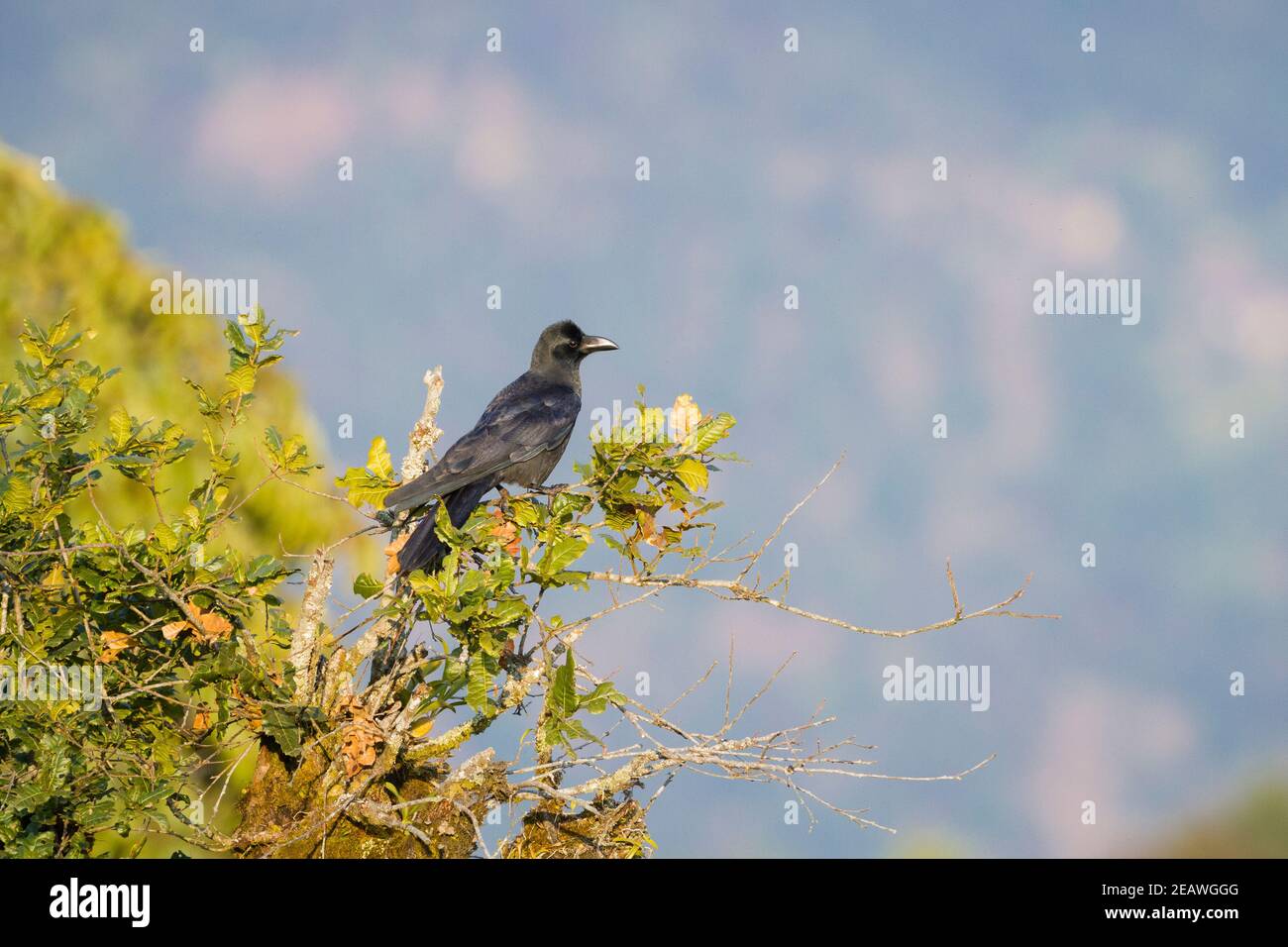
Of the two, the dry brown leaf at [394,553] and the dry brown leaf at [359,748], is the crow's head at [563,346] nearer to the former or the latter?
the dry brown leaf at [394,553]

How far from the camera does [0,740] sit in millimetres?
6383

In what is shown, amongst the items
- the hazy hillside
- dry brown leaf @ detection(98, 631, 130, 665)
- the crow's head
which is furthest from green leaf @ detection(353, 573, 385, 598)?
the hazy hillside

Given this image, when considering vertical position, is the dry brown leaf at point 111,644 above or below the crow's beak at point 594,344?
below

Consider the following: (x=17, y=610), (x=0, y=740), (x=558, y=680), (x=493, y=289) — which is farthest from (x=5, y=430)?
(x=493, y=289)

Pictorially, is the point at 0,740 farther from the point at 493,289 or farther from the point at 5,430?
the point at 493,289

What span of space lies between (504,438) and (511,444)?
0.20 ft

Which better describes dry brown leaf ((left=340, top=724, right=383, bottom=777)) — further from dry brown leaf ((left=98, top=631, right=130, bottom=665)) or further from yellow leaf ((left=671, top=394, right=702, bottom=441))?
yellow leaf ((left=671, top=394, right=702, bottom=441))

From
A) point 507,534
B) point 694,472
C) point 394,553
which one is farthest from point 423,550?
point 694,472

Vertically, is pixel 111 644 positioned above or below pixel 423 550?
below

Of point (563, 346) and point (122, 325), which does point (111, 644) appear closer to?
point (563, 346)

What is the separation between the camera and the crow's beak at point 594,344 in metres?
9.99

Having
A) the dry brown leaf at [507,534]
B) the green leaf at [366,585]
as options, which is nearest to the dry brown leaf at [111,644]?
the green leaf at [366,585]

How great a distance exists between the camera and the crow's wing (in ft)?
24.0

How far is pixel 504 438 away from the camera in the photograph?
8406 millimetres
